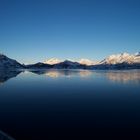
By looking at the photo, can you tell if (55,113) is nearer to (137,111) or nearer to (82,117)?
(82,117)

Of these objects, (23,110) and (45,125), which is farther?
(23,110)

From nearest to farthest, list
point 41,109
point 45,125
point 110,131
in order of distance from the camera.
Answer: point 110,131 → point 45,125 → point 41,109

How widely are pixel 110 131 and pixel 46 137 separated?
6080 millimetres

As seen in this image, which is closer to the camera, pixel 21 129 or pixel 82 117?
pixel 21 129

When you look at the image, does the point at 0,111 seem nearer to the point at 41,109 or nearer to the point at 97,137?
the point at 41,109

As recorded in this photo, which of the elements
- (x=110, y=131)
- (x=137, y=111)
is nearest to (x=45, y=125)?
(x=110, y=131)

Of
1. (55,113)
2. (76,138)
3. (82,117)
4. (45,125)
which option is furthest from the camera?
(55,113)

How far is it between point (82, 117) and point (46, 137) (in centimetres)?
809

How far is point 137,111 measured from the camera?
3056 cm

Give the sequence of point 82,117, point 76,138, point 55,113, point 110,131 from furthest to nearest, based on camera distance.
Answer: point 55,113
point 82,117
point 110,131
point 76,138

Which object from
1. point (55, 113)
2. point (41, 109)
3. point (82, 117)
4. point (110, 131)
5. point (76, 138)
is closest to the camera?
point (76, 138)

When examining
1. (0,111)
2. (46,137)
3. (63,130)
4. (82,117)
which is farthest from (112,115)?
(0,111)

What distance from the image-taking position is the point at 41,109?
32344 mm

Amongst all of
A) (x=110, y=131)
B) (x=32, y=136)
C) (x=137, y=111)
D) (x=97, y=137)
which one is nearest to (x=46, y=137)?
(x=32, y=136)
